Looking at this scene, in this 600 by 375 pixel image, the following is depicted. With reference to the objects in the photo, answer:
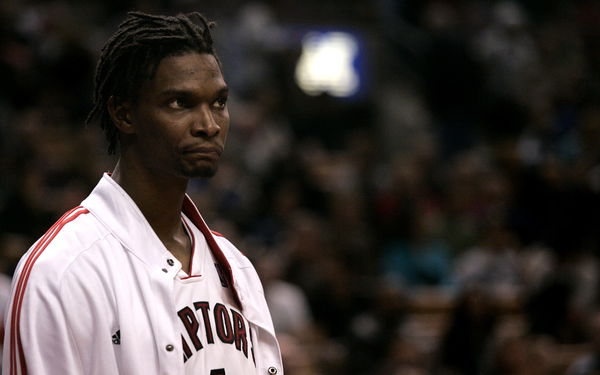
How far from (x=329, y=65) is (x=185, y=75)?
383 inches

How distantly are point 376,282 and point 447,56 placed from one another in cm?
425

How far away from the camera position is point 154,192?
2.84 metres

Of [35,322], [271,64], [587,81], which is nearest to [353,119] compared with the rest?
[271,64]

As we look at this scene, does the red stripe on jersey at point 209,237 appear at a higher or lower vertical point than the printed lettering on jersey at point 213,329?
higher

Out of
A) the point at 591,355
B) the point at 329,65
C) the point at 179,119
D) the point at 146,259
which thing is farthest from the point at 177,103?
the point at 329,65

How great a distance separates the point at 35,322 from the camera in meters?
2.45

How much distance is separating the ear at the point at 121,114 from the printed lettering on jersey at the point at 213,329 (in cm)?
51

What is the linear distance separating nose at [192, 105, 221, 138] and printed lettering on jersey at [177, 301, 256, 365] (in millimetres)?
464

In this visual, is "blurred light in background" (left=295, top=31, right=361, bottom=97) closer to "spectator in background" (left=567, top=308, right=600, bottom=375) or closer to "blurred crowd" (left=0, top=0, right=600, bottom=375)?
"blurred crowd" (left=0, top=0, right=600, bottom=375)

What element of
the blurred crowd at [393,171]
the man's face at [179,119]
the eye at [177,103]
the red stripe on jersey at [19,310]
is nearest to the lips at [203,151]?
the man's face at [179,119]

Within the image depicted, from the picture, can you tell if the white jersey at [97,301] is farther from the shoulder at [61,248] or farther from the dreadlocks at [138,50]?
the dreadlocks at [138,50]

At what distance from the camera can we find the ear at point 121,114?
278cm

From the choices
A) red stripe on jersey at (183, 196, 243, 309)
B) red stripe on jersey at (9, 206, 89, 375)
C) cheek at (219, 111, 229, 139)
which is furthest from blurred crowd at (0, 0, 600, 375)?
red stripe on jersey at (9, 206, 89, 375)

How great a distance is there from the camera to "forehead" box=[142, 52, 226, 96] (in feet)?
8.91
